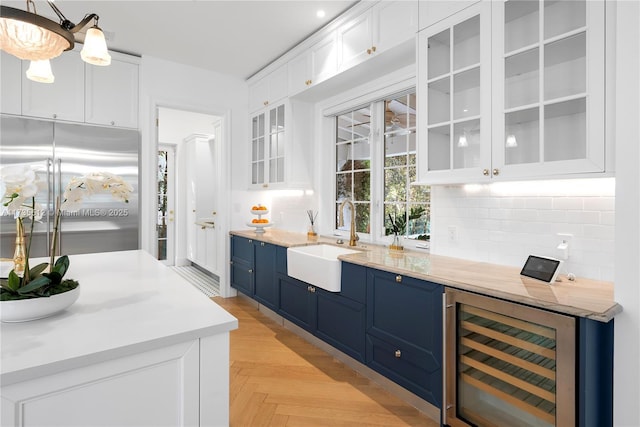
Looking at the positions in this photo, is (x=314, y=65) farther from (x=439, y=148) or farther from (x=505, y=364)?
(x=505, y=364)

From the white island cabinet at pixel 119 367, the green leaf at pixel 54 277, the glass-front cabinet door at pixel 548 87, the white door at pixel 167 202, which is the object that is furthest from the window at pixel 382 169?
the white door at pixel 167 202

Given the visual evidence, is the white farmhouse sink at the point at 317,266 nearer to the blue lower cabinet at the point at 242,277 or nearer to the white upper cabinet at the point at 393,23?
the blue lower cabinet at the point at 242,277

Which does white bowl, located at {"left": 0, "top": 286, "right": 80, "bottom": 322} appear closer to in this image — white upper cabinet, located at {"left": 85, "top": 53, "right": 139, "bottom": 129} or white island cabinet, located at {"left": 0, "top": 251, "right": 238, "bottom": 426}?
white island cabinet, located at {"left": 0, "top": 251, "right": 238, "bottom": 426}

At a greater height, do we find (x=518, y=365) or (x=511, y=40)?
(x=511, y=40)

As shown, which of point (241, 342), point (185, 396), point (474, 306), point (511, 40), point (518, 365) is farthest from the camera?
point (241, 342)

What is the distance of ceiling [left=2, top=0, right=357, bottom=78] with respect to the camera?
2.91 meters

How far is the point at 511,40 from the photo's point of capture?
1.85 meters

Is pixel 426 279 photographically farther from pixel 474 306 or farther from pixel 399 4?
pixel 399 4

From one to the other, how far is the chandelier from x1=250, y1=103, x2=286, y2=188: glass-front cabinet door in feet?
7.71

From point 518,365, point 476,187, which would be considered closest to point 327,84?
point 476,187

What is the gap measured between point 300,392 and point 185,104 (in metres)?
3.42

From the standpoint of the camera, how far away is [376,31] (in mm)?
2609

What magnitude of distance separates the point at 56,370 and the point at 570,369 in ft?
5.61

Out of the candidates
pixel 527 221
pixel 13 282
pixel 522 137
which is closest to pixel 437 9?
pixel 522 137
